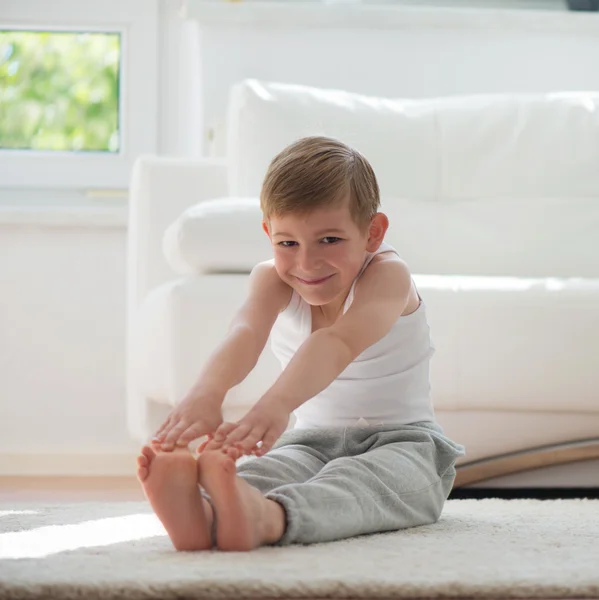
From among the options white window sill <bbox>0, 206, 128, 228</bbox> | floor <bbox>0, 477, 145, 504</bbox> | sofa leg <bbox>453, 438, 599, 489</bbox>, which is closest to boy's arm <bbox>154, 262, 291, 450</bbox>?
sofa leg <bbox>453, 438, 599, 489</bbox>

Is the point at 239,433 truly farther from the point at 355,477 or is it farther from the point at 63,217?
the point at 63,217

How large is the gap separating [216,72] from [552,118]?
39.9 inches

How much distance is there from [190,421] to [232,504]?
14cm

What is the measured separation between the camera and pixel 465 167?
237 centimetres

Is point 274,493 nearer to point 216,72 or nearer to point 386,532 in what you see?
point 386,532

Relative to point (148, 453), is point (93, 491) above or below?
below

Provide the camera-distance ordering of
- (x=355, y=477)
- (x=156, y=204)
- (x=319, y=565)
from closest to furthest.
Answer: (x=319, y=565) → (x=355, y=477) → (x=156, y=204)

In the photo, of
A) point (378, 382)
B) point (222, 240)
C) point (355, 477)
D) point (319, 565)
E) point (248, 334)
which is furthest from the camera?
point (222, 240)

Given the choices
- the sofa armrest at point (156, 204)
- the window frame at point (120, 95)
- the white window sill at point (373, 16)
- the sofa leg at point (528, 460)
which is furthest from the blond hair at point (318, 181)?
the window frame at point (120, 95)

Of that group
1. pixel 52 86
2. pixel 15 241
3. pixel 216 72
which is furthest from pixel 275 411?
pixel 52 86

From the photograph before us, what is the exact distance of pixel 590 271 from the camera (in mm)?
2260

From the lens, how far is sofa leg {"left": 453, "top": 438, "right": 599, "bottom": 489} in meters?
1.79

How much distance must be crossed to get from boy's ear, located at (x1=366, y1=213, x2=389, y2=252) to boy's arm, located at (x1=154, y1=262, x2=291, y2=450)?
0.13 metres

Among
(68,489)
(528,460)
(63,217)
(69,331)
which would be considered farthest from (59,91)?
(528,460)
